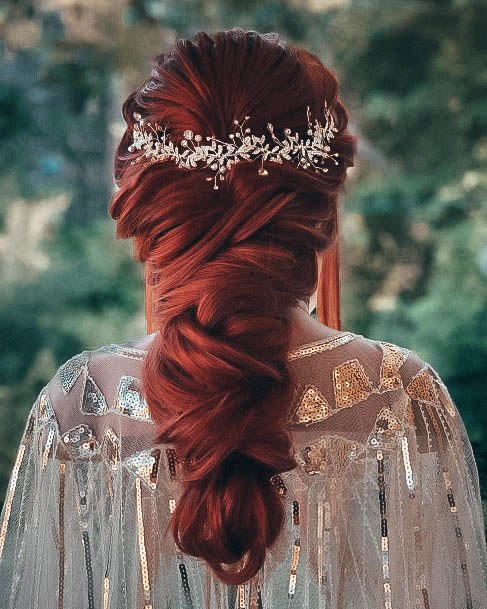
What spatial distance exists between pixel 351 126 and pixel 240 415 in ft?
4.91

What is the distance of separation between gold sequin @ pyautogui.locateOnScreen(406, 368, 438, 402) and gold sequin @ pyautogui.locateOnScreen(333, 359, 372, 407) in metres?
0.05

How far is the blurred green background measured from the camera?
2188mm

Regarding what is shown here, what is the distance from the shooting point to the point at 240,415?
0.91 m

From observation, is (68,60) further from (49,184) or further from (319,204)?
(319,204)

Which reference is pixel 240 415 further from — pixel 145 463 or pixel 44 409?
pixel 44 409

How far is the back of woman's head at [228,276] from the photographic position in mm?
911

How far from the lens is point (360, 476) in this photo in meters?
0.99

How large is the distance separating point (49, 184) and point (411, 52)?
92cm

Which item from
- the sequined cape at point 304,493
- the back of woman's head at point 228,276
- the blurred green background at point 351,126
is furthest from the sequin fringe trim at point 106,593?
the blurred green background at point 351,126

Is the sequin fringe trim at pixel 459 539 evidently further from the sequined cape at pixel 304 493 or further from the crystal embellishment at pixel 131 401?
the crystal embellishment at pixel 131 401

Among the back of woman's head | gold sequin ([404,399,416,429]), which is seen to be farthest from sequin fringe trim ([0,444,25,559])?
gold sequin ([404,399,416,429])

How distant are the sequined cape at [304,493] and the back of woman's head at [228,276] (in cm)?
5

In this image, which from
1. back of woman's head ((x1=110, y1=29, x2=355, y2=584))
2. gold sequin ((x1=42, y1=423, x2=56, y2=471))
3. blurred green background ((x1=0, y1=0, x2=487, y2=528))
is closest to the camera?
back of woman's head ((x1=110, y1=29, x2=355, y2=584))

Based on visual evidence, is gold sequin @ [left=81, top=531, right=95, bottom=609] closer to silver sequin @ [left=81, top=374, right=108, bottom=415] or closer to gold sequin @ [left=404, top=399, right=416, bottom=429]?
silver sequin @ [left=81, top=374, right=108, bottom=415]
